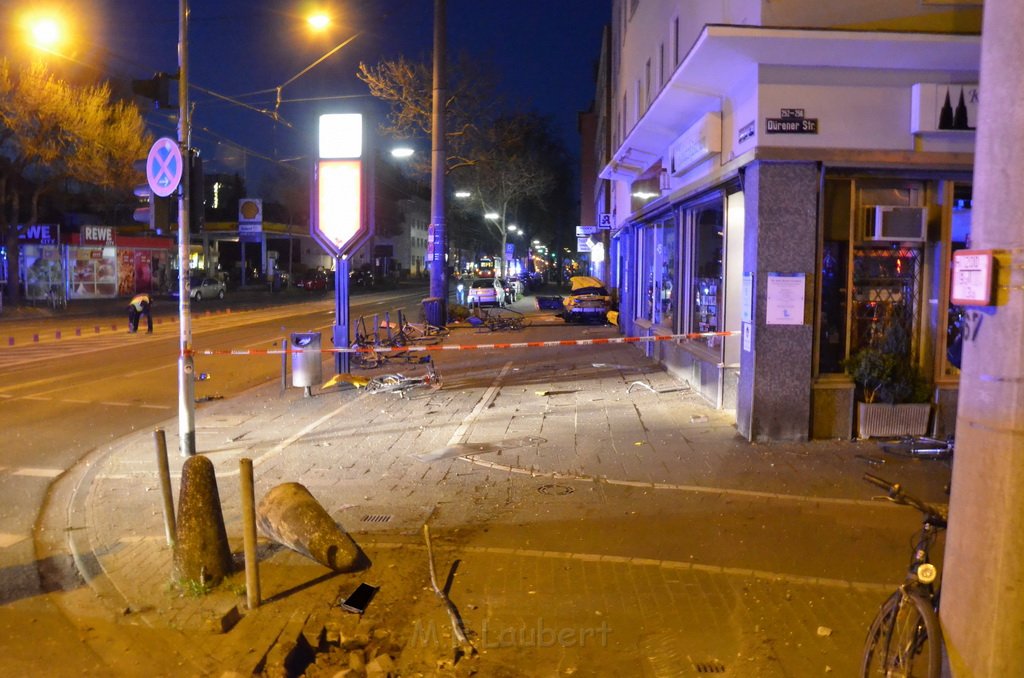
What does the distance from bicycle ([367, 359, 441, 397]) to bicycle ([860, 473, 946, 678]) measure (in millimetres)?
10325

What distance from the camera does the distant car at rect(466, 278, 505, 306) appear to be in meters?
38.3

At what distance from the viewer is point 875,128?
9.36 meters

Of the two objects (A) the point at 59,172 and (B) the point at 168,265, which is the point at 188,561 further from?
(B) the point at 168,265

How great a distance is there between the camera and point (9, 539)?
6.85 meters

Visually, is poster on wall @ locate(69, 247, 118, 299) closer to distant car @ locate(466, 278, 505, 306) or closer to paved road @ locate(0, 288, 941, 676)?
distant car @ locate(466, 278, 505, 306)

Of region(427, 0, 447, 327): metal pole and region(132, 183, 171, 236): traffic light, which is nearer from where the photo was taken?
region(132, 183, 171, 236): traffic light

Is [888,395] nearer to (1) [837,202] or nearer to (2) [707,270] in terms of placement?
(1) [837,202]

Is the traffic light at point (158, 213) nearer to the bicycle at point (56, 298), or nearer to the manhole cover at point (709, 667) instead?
the manhole cover at point (709, 667)

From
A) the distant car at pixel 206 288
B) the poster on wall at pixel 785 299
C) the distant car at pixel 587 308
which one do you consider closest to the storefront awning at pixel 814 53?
the poster on wall at pixel 785 299

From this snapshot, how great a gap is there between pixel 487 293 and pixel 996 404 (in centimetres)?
3592

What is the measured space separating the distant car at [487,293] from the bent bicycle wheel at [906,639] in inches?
1305

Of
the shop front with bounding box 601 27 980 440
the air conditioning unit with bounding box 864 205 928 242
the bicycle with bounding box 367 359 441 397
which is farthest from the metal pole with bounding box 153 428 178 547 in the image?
the bicycle with bounding box 367 359 441 397

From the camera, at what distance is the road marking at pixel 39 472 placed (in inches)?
352

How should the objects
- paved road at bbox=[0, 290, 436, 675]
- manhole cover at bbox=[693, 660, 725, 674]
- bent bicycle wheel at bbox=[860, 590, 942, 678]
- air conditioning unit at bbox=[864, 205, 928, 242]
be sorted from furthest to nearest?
air conditioning unit at bbox=[864, 205, 928, 242], paved road at bbox=[0, 290, 436, 675], manhole cover at bbox=[693, 660, 725, 674], bent bicycle wheel at bbox=[860, 590, 942, 678]
